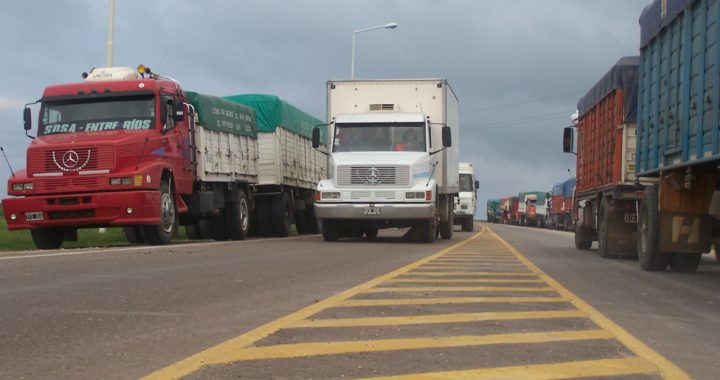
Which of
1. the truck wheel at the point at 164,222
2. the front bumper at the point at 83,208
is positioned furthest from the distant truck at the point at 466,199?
the front bumper at the point at 83,208

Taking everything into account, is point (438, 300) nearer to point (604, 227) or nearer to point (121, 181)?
point (604, 227)

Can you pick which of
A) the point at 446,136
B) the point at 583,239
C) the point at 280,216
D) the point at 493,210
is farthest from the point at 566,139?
the point at 493,210

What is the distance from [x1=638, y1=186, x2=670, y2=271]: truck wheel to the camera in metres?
11.5

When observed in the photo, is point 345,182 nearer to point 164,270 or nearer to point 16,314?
point 164,270

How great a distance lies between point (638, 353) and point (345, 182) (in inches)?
518

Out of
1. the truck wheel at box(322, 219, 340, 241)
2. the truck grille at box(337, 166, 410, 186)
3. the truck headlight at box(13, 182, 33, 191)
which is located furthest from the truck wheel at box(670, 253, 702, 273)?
the truck headlight at box(13, 182, 33, 191)

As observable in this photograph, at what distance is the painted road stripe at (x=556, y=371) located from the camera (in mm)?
4363

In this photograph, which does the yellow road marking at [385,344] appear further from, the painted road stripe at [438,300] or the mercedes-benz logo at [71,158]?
the mercedes-benz logo at [71,158]

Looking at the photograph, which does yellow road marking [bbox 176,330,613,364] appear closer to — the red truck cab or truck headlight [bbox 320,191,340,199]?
the red truck cab

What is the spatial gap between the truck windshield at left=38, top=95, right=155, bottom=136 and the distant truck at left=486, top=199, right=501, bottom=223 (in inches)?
3118

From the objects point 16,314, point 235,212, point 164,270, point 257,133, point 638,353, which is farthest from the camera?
point 257,133

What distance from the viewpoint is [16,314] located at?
20.7ft

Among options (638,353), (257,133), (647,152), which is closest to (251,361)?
(638,353)

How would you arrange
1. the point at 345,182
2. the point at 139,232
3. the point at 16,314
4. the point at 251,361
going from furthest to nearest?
the point at 345,182 → the point at 139,232 → the point at 16,314 → the point at 251,361
